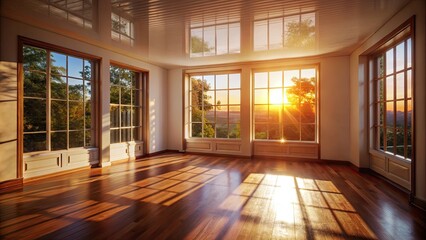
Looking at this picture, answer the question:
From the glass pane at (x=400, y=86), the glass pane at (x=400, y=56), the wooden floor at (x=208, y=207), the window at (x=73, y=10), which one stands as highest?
the window at (x=73, y=10)

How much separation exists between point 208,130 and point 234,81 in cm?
191

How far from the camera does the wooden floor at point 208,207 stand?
2475 millimetres

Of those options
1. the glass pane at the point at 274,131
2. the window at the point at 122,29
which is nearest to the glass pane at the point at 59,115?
the window at the point at 122,29

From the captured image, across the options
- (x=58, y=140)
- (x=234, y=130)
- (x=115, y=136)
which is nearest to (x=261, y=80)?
(x=234, y=130)

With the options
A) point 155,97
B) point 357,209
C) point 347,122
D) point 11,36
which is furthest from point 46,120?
point 347,122

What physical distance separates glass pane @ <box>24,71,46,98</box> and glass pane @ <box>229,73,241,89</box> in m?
5.02

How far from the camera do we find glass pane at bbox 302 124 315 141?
22.1 feet

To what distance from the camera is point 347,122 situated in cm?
619

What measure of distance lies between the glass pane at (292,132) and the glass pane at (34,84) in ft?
20.7

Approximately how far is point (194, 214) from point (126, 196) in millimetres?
1334

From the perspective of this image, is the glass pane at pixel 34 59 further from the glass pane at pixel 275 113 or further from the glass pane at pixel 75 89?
the glass pane at pixel 275 113

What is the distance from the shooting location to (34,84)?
446 centimetres

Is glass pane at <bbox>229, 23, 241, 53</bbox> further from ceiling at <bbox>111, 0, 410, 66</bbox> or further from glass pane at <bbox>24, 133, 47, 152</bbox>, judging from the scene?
glass pane at <bbox>24, 133, 47, 152</bbox>

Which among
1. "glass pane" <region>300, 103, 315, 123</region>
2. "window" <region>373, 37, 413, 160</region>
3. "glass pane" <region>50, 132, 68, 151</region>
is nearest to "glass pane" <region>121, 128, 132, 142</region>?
"glass pane" <region>50, 132, 68, 151</region>
